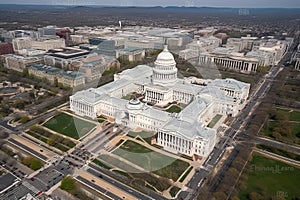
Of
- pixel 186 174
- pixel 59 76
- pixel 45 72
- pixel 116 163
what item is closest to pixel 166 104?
pixel 116 163

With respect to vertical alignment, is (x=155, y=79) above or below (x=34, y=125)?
above

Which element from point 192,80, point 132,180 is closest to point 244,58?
point 192,80

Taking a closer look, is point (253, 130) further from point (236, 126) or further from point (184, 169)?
point (184, 169)

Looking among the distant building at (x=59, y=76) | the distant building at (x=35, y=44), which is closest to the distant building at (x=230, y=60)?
the distant building at (x=59, y=76)

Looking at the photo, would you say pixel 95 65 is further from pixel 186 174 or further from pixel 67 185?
pixel 186 174

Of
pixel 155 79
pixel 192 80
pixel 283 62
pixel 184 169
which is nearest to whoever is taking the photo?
pixel 184 169
